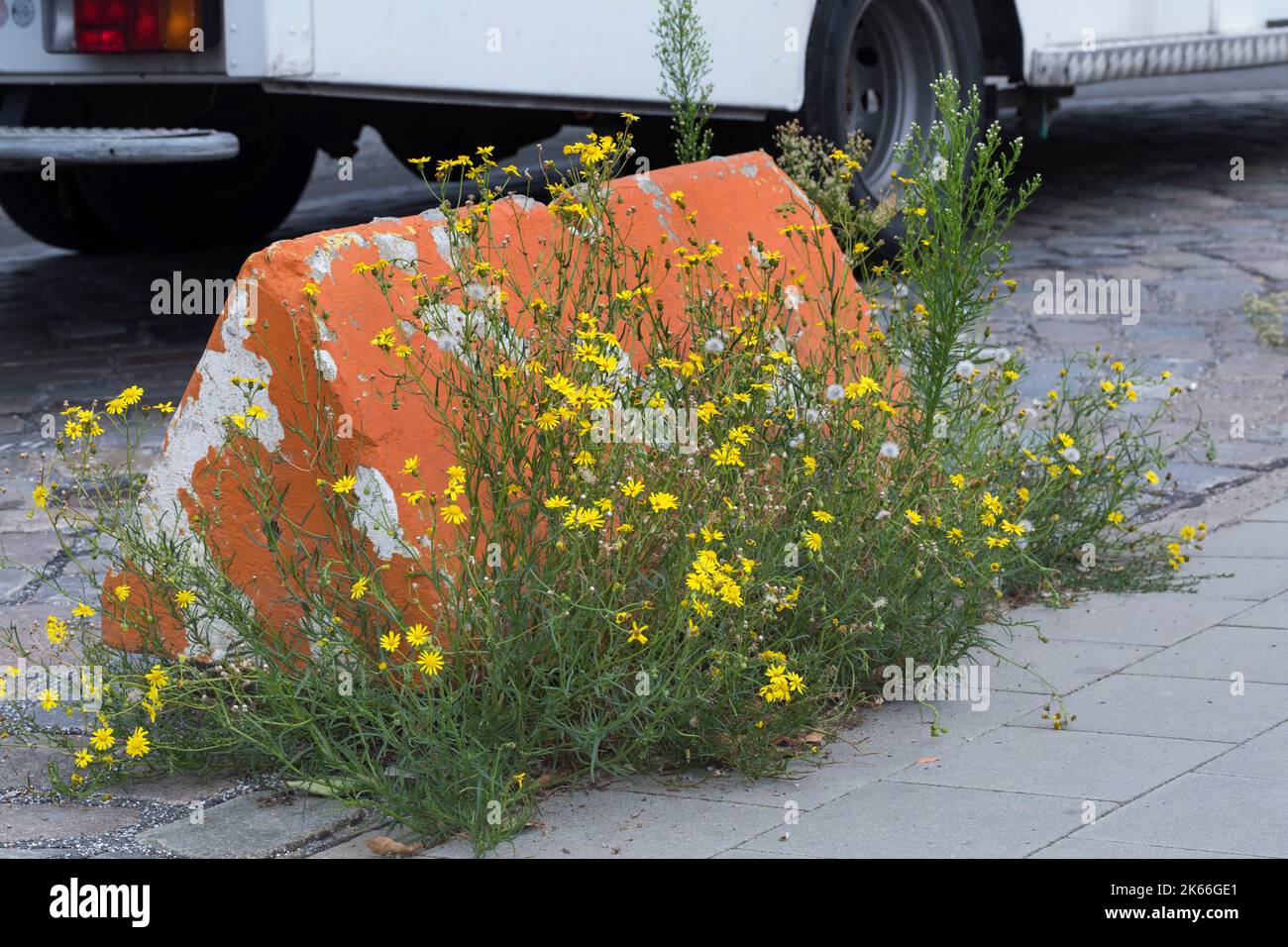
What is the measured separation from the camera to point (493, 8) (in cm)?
499

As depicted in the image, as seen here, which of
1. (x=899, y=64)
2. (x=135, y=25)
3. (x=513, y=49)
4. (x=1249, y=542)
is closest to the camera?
(x=1249, y=542)

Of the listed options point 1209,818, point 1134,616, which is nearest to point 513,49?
point 1134,616

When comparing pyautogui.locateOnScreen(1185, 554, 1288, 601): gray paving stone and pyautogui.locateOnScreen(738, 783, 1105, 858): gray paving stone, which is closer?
pyautogui.locateOnScreen(738, 783, 1105, 858): gray paving stone

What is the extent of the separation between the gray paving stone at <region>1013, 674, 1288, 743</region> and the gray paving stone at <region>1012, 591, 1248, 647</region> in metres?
0.25

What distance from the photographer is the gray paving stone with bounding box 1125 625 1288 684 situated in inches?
123

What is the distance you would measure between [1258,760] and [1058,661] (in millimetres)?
568

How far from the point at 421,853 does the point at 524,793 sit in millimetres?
177

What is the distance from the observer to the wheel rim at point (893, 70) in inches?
251

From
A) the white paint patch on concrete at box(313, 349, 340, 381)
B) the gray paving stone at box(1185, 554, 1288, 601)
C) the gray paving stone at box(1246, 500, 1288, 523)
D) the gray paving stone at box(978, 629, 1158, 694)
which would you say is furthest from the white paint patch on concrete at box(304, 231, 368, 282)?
the gray paving stone at box(1246, 500, 1288, 523)

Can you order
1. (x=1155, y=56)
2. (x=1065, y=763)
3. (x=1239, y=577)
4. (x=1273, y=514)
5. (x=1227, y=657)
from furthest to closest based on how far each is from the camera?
1. (x=1155, y=56)
2. (x=1273, y=514)
3. (x=1239, y=577)
4. (x=1227, y=657)
5. (x=1065, y=763)

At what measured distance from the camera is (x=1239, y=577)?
3670mm

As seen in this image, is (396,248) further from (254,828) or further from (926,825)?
(926,825)

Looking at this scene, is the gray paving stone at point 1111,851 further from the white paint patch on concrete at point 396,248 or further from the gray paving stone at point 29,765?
the gray paving stone at point 29,765

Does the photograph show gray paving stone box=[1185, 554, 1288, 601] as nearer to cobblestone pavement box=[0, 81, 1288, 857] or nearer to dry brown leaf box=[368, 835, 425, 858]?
cobblestone pavement box=[0, 81, 1288, 857]
